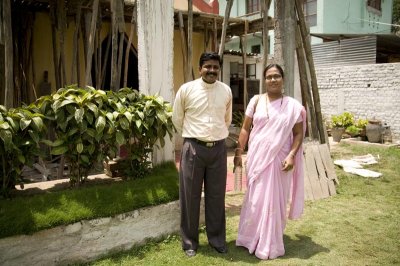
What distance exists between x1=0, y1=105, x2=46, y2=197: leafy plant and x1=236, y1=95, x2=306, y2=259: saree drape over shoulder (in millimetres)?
1852

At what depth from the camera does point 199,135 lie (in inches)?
117

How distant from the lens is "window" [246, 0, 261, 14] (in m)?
17.9

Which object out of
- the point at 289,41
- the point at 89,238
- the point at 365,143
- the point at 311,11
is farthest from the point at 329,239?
the point at 311,11

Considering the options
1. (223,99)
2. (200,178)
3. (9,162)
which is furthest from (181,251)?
(9,162)

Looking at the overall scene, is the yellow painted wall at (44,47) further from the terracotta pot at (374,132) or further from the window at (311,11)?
the window at (311,11)

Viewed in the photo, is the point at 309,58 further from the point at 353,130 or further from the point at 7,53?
the point at 353,130

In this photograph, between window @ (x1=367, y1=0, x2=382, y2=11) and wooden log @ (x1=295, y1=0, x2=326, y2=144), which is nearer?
wooden log @ (x1=295, y1=0, x2=326, y2=144)

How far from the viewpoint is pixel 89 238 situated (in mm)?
2932

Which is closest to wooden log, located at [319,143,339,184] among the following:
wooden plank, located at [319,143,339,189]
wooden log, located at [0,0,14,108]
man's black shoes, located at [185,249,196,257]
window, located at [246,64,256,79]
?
wooden plank, located at [319,143,339,189]

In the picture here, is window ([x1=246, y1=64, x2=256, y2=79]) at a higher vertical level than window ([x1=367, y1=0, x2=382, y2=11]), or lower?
lower

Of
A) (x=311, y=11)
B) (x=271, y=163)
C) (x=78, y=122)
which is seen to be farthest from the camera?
(x=311, y=11)

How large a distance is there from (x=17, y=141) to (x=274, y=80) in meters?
2.18

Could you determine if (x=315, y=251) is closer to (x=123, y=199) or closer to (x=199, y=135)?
(x=199, y=135)

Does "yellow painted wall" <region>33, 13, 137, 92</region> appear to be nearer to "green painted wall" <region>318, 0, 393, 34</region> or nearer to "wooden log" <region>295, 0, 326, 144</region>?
"wooden log" <region>295, 0, 326, 144</region>
